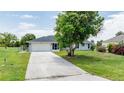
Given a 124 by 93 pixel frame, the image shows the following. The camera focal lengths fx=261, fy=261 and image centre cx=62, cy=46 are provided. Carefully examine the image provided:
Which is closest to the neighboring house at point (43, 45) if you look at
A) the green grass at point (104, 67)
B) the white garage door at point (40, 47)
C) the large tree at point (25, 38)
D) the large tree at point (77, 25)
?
the white garage door at point (40, 47)

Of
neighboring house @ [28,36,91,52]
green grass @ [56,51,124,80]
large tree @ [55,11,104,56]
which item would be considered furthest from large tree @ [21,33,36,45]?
green grass @ [56,51,124,80]

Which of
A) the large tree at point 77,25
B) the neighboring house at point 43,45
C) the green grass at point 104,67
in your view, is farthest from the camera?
the neighboring house at point 43,45

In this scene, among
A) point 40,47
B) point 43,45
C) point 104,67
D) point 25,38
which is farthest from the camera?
point 43,45

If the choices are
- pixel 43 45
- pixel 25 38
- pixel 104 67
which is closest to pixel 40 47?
pixel 43 45

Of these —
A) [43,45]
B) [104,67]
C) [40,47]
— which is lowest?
[104,67]

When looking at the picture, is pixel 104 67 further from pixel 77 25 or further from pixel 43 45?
pixel 43 45

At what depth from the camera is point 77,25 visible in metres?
20.3

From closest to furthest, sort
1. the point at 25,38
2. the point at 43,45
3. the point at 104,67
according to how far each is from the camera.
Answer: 1. the point at 104,67
2. the point at 25,38
3. the point at 43,45

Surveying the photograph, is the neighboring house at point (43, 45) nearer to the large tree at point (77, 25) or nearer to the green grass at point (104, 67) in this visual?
the large tree at point (77, 25)

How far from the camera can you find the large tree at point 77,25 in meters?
20.4

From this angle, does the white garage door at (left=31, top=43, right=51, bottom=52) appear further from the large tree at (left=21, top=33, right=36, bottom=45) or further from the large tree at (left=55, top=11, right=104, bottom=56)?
the large tree at (left=55, top=11, right=104, bottom=56)
